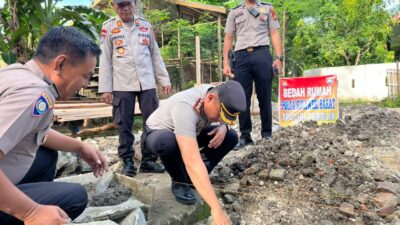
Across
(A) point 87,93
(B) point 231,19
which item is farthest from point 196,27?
(B) point 231,19

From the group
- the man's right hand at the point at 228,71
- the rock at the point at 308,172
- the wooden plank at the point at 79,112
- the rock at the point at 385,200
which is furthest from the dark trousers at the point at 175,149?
the wooden plank at the point at 79,112

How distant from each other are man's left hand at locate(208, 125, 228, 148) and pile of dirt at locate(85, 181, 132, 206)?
2.20 ft

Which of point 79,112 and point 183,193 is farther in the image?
point 79,112

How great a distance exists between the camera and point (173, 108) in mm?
2564

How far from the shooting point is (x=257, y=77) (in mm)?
4488

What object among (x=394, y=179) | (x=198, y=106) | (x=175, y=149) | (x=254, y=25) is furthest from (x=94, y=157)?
(x=254, y=25)

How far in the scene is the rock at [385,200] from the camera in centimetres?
296

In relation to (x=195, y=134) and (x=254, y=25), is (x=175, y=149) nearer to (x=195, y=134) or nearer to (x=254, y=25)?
(x=195, y=134)

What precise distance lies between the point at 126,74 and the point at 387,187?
2348 mm

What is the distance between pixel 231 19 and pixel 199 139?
2.24 metres

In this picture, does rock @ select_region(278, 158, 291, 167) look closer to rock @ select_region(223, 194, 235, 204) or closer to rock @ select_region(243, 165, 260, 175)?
rock @ select_region(243, 165, 260, 175)

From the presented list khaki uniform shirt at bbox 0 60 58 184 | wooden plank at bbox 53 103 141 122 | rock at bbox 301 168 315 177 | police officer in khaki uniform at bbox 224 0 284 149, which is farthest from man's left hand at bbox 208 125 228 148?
wooden plank at bbox 53 103 141 122

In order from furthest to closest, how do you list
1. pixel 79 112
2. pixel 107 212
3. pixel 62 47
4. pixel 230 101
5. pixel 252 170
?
pixel 79 112 → pixel 252 170 → pixel 230 101 → pixel 107 212 → pixel 62 47

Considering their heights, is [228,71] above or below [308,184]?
above
